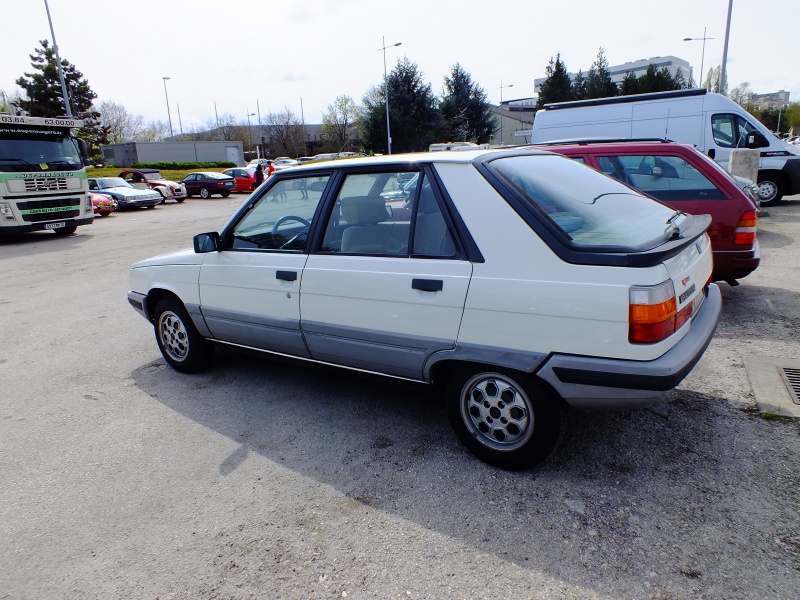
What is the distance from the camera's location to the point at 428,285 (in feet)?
9.96

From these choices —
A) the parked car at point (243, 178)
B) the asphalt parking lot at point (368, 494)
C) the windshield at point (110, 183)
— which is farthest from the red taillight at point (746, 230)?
the parked car at point (243, 178)

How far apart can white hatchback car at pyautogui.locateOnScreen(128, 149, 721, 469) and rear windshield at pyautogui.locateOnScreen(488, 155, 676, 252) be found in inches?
0.5

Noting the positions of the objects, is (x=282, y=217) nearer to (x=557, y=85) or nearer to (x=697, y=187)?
(x=697, y=187)

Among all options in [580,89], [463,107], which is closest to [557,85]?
[580,89]

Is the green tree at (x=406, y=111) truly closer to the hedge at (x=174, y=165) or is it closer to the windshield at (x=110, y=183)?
the hedge at (x=174, y=165)

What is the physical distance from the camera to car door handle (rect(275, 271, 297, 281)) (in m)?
3.66

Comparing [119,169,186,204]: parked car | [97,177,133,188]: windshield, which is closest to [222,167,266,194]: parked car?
[119,169,186,204]: parked car

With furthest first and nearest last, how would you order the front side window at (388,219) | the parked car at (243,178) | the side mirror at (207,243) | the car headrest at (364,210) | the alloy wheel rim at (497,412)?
the parked car at (243,178), the side mirror at (207,243), the car headrest at (364,210), the front side window at (388,219), the alloy wheel rim at (497,412)

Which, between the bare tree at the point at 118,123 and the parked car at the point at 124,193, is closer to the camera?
the parked car at the point at 124,193

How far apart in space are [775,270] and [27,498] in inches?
329

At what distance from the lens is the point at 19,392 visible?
4.63 metres

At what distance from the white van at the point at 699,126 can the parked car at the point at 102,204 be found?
60.8 ft

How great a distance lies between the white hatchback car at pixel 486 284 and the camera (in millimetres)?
2629

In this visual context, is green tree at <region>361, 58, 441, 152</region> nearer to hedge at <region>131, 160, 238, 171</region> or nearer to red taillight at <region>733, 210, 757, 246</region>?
hedge at <region>131, 160, 238, 171</region>
